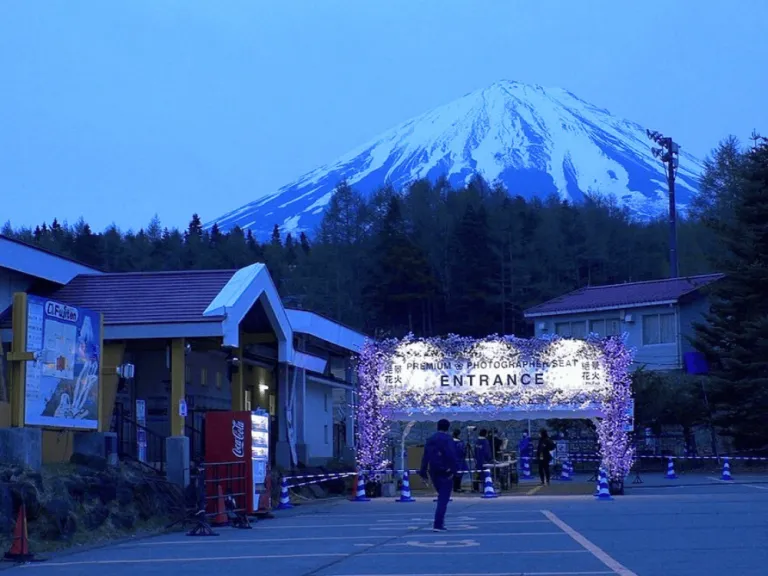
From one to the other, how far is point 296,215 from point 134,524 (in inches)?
5357

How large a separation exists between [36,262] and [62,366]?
5.00 metres

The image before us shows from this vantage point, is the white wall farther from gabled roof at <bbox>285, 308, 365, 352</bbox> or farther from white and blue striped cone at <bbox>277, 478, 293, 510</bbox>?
white and blue striped cone at <bbox>277, 478, 293, 510</bbox>

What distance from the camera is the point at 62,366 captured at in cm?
2067

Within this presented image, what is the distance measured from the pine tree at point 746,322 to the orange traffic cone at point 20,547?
1284 inches

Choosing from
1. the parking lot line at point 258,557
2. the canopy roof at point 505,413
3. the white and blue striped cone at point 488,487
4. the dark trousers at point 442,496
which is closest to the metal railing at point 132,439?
the canopy roof at point 505,413

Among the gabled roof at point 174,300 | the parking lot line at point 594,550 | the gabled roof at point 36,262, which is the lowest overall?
the parking lot line at point 594,550

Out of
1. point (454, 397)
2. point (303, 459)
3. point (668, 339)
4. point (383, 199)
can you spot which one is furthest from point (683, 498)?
point (383, 199)

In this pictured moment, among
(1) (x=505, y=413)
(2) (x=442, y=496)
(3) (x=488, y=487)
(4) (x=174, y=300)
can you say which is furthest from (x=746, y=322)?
(2) (x=442, y=496)

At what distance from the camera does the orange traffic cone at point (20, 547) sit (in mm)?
15438

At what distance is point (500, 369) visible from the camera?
98.3 ft

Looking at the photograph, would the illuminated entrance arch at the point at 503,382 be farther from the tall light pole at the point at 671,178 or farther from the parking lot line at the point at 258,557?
the tall light pole at the point at 671,178

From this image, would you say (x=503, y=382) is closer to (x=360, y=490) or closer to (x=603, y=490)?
(x=603, y=490)

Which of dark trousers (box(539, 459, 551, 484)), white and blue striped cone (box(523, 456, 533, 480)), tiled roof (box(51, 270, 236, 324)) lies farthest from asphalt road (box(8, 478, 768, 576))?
white and blue striped cone (box(523, 456, 533, 480))

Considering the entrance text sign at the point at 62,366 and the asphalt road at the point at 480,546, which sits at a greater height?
the entrance text sign at the point at 62,366
